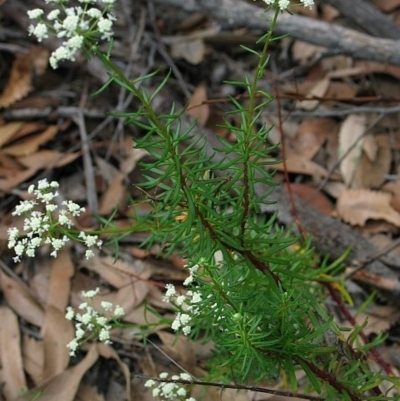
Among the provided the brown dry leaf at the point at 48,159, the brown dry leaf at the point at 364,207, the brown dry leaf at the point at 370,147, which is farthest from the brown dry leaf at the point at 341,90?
the brown dry leaf at the point at 48,159

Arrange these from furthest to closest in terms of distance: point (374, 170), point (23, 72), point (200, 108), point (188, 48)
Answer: point (188, 48), point (23, 72), point (200, 108), point (374, 170)

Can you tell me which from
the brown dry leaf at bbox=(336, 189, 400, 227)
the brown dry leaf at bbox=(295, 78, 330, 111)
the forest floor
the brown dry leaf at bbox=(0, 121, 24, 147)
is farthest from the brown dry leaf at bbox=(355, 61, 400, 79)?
the brown dry leaf at bbox=(0, 121, 24, 147)

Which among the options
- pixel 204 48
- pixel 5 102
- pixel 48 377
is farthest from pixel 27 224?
pixel 204 48

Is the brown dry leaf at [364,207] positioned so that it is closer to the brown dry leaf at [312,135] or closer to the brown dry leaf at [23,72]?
the brown dry leaf at [312,135]

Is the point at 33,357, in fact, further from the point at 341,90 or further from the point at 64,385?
the point at 341,90

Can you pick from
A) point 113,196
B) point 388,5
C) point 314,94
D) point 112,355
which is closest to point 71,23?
point 112,355

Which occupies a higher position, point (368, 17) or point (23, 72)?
point (368, 17)

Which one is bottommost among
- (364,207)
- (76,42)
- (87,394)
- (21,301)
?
(87,394)

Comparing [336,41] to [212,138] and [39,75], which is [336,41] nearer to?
[212,138]
